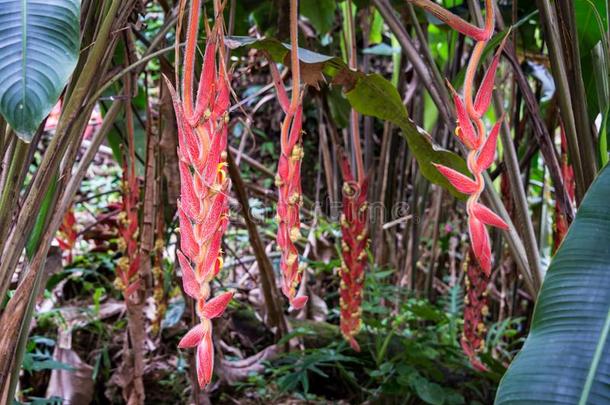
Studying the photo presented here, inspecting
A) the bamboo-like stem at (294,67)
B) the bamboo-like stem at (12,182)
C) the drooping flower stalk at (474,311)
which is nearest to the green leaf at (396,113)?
the bamboo-like stem at (294,67)

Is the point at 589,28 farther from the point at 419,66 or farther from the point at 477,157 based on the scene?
the point at 477,157

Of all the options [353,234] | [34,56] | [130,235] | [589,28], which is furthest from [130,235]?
[589,28]

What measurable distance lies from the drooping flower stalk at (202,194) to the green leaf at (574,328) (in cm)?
19

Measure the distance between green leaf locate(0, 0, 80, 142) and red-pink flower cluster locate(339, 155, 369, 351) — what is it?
1.83 ft

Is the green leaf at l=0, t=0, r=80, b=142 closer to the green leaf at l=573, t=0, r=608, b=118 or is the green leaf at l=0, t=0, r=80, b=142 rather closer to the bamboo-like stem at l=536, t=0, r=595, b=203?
the bamboo-like stem at l=536, t=0, r=595, b=203

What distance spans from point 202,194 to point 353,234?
67cm

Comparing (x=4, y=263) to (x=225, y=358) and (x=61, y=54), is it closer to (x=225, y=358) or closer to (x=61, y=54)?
(x=61, y=54)

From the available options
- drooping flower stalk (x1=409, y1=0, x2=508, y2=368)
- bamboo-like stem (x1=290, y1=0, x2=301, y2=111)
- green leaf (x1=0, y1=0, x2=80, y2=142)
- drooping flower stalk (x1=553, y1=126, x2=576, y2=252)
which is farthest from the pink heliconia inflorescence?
drooping flower stalk (x1=553, y1=126, x2=576, y2=252)

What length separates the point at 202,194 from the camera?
0.42 m

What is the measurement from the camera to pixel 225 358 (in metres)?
1.58

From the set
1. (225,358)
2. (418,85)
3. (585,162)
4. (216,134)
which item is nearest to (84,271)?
(225,358)

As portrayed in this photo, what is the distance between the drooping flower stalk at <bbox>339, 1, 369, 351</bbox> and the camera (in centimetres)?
102

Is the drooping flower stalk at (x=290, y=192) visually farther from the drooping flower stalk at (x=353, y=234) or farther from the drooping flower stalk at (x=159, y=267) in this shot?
the drooping flower stalk at (x=159, y=267)

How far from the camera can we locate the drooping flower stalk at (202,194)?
0.42 m
